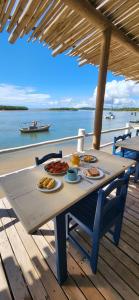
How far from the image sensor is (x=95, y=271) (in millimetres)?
1224

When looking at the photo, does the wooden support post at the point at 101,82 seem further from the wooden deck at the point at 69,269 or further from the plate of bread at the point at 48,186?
the plate of bread at the point at 48,186

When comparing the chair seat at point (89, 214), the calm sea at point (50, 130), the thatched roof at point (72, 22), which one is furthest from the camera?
the calm sea at point (50, 130)

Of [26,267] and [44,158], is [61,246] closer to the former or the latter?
[26,267]

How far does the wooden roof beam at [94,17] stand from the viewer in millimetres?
1586

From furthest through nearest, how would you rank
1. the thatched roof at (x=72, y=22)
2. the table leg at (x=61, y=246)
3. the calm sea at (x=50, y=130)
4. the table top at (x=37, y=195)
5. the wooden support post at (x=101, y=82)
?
the calm sea at (x=50, y=130) < the wooden support post at (x=101, y=82) < the thatched roof at (x=72, y=22) < the table leg at (x=61, y=246) < the table top at (x=37, y=195)

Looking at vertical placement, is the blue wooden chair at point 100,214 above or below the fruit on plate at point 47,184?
below

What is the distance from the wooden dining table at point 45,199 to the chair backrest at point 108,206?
13cm

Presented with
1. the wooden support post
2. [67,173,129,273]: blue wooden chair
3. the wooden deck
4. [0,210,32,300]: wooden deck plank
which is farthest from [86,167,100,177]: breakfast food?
the wooden support post

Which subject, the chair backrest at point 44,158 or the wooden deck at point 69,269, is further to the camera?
the chair backrest at point 44,158

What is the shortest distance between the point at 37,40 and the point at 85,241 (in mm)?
2858

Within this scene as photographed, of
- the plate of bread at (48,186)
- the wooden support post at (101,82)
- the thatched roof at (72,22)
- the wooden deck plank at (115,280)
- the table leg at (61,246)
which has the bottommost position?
the wooden deck plank at (115,280)

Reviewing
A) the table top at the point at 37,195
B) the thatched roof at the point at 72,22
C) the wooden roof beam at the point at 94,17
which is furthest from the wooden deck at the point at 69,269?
the wooden roof beam at the point at 94,17

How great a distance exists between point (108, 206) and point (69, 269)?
71 cm

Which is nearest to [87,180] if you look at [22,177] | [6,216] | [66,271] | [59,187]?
[59,187]
